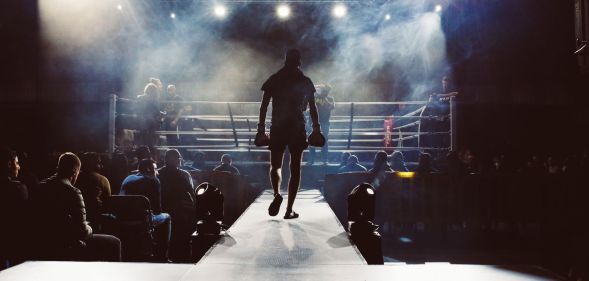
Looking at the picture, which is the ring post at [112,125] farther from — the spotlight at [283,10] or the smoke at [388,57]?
the smoke at [388,57]

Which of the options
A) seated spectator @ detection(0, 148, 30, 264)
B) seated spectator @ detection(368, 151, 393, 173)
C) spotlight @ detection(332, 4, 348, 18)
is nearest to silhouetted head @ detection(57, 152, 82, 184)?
seated spectator @ detection(0, 148, 30, 264)

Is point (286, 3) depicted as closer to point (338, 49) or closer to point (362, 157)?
point (338, 49)

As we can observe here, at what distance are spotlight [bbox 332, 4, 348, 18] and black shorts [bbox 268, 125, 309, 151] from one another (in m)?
7.76

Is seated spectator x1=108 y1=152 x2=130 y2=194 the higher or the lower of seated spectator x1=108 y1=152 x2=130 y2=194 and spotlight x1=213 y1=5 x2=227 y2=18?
the lower

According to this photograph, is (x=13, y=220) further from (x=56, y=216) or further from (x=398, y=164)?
(x=398, y=164)

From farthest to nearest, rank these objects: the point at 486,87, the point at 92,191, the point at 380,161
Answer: the point at 486,87, the point at 380,161, the point at 92,191

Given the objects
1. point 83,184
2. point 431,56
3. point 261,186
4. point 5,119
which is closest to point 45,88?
point 5,119

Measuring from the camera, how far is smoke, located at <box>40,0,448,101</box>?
1210 centimetres

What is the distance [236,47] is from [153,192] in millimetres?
8354

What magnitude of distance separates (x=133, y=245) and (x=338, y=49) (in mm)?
9205

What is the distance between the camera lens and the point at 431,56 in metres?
12.8

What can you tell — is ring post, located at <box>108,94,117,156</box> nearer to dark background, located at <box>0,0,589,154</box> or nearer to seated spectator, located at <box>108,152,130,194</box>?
seated spectator, located at <box>108,152,130,194</box>

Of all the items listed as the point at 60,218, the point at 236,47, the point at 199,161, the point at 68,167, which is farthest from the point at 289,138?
the point at 236,47

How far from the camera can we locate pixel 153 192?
511 centimetres
